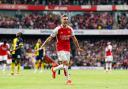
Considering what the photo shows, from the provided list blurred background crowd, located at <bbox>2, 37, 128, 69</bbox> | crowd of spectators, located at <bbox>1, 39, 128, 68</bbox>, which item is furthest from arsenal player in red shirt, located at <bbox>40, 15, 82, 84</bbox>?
crowd of spectators, located at <bbox>1, 39, 128, 68</bbox>

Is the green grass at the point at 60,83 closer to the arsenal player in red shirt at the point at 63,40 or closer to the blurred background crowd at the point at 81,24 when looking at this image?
the arsenal player in red shirt at the point at 63,40

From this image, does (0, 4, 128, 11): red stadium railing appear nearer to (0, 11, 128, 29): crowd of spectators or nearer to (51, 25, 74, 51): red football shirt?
(0, 11, 128, 29): crowd of spectators

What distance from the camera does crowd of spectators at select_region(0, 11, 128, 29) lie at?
205 feet

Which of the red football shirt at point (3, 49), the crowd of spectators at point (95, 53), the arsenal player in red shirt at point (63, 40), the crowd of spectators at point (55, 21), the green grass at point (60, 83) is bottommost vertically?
the crowd of spectators at point (95, 53)

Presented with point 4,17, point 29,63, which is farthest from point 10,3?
point 29,63

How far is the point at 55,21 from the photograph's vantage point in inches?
2480

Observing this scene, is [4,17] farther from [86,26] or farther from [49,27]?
[86,26]

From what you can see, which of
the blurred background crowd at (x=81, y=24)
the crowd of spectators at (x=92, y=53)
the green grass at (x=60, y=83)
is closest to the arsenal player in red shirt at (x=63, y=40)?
the green grass at (x=60, y=83)

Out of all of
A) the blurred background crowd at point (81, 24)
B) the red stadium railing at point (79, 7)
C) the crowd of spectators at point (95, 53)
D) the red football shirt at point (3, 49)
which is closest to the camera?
the red football shirt at point (3, 49)

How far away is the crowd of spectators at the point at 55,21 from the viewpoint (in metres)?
62.5

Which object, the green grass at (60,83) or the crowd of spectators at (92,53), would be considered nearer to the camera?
the green grass at (60,83)

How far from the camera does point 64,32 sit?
21266 mm

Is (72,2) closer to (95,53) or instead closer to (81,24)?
(81,24)

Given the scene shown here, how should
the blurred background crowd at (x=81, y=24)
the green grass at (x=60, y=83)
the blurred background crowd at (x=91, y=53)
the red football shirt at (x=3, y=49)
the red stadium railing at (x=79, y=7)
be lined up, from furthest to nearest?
the red stadium railing at (x=79, y=7), the blurred background crowd at (x=81, y=24), the blurred background crowd at (x=91, y=53), the red football shirt at (x=3, y=49), the green grass at (x=60, y=83)
